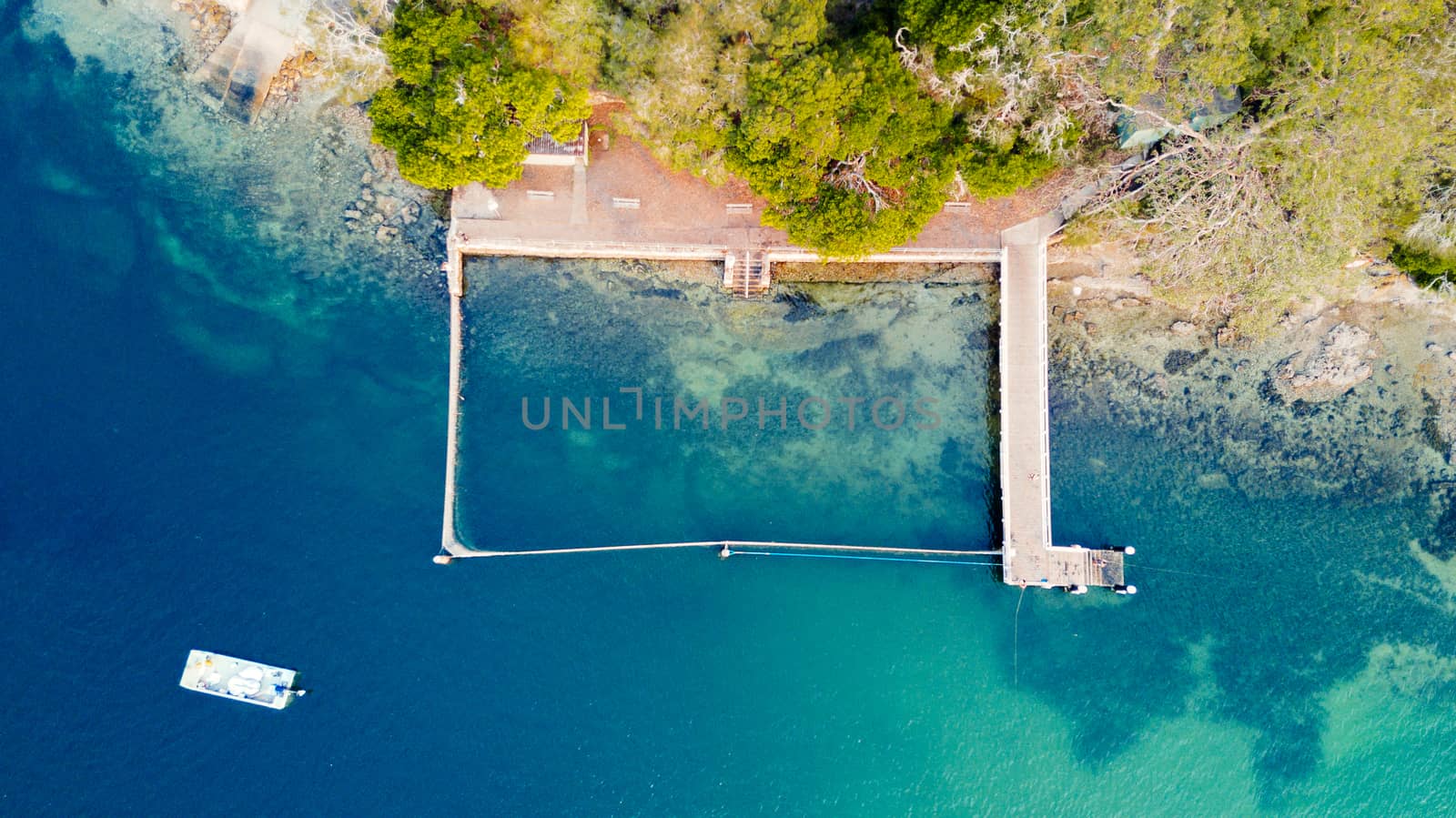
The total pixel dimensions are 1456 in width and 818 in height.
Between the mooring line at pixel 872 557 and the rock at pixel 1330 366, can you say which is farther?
the rock at pixel 1330 366

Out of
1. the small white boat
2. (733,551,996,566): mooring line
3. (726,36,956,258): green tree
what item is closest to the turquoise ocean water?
(733,551,996,566): mooring line

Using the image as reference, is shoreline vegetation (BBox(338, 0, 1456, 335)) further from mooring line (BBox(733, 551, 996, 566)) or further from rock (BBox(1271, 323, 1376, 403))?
mooring line (BBox(733, 551, 996, 566))

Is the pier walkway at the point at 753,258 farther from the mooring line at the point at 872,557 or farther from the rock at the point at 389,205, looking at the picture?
the rock at the point at 389,205

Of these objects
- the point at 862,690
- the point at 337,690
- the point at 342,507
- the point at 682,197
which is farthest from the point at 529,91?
the point at 862,690

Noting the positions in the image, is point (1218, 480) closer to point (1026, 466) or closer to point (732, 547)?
point (1026, 466)

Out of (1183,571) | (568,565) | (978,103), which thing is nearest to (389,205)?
(568,565)

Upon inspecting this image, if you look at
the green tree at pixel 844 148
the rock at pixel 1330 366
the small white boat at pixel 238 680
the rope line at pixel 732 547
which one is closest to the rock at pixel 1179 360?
the rock at pixel 1330 366
